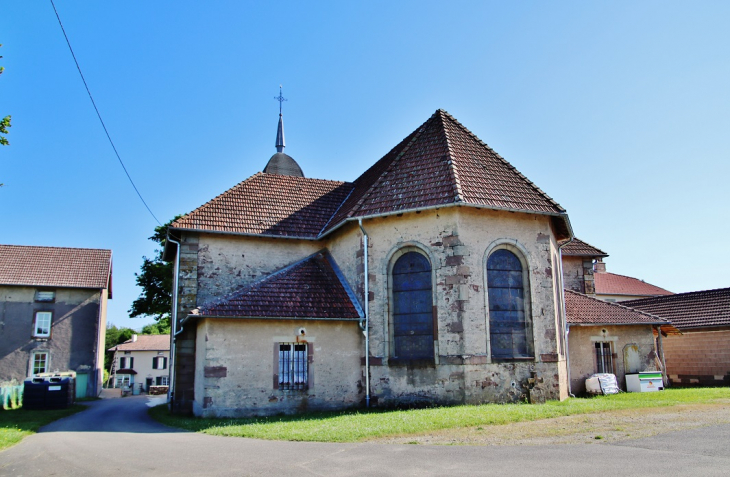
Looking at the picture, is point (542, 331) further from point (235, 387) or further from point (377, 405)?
point (235, 387)

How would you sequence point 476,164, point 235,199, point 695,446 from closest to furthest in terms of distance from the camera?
point 695,446 → point 476,164 → point 235,199

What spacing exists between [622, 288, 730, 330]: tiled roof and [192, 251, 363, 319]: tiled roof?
17.3 m

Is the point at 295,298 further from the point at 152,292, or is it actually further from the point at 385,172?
the point at 152,292

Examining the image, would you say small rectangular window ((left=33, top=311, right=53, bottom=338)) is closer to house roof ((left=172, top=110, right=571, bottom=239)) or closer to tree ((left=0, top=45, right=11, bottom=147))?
house roof ((left=172, top=110, right=571, bottom=239))

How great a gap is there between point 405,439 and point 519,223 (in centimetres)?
809

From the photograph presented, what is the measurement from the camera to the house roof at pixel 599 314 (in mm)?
19578

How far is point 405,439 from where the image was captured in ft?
33.0

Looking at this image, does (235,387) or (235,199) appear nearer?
(235,387)

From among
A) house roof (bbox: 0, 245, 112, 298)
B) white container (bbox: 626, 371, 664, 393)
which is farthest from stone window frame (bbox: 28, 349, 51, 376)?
white container (bbox: 626, 371, 664, 393)

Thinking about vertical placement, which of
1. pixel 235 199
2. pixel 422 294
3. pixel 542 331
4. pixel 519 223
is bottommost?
pixel 542 331

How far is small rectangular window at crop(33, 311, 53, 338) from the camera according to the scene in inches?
1243

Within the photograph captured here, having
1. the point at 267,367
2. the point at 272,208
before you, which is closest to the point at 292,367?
the point at 267,367

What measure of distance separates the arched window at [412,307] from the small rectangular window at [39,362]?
82.8 ft

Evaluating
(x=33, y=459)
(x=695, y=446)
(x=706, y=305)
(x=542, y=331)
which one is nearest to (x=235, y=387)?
(x=33, y=459)
